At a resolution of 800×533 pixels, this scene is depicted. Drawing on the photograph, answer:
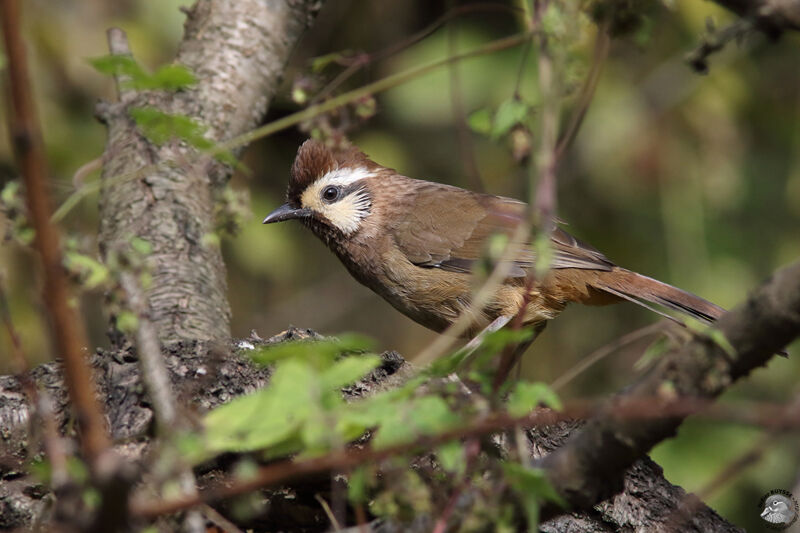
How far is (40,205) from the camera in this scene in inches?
58.1

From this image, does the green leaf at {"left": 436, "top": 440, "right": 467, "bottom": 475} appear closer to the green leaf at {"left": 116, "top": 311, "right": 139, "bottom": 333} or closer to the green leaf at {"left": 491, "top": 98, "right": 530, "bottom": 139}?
the green leaf at {"left": 116, "top": 311, "right": 139, "bottom": 333}

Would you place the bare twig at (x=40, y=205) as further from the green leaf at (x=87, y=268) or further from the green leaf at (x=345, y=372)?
the green leaf at (x=87, y=268)

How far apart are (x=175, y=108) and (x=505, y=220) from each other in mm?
1841

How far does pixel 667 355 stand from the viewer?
191 cm

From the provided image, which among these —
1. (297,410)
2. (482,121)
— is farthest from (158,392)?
(482,121)

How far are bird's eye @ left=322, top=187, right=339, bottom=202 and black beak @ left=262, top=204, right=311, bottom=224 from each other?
12 centimetres

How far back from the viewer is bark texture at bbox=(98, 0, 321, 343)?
4082mm

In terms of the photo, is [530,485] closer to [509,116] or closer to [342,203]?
[509,116]

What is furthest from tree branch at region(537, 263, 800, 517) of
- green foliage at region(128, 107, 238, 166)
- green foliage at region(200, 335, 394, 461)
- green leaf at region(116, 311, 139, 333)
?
green foliage at region(128, 107, 238, 166)

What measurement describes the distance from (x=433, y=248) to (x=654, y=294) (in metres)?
1.19

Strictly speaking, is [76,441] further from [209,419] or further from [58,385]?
[209,419]

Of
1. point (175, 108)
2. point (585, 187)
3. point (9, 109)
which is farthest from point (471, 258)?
point (9, 109)

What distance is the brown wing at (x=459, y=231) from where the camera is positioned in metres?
4.84

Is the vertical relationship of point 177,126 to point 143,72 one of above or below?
below
